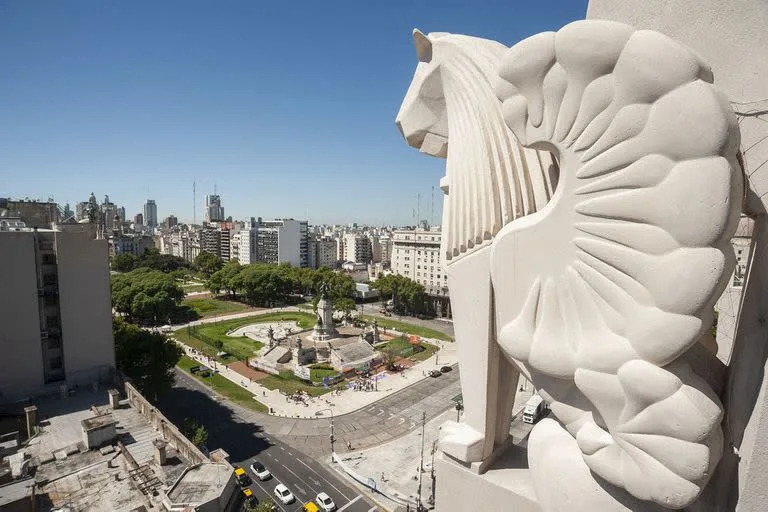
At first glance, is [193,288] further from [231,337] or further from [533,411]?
[533,411]

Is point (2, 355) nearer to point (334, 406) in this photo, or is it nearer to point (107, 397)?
point (107, 397)

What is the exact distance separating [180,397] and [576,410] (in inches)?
1180

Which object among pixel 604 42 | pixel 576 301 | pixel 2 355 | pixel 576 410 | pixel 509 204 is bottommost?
pixel 2 355

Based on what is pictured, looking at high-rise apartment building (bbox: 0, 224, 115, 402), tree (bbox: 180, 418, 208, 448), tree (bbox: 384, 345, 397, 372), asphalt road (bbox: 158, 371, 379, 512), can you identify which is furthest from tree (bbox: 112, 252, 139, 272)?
tree (bbox: 180, 418, 208, 448)

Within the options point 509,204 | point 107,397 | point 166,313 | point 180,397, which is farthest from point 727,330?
point 166,313

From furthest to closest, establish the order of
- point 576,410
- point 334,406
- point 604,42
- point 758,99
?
point 334,406
point 576,410
point 758,99
point 604,42

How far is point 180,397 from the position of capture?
95.1 ft

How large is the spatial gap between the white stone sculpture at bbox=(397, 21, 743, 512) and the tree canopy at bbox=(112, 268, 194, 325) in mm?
49458

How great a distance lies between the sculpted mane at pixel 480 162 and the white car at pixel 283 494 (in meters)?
16.7

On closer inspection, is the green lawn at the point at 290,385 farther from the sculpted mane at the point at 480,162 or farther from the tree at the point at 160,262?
the tree at the point at 160,262

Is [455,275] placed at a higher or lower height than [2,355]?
higher

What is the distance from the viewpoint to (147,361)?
24828mm

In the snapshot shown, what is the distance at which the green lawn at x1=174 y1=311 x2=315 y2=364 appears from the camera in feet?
129

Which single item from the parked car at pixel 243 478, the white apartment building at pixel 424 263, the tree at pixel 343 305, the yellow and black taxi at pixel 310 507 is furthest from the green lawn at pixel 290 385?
the white apartment building at pixel 424 263
